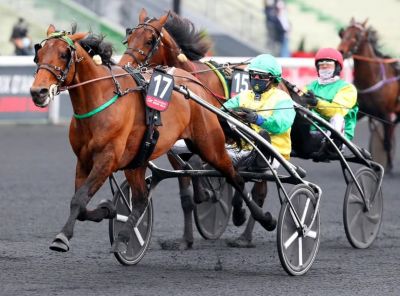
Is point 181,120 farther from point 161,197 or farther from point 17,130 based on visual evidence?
point 17,130

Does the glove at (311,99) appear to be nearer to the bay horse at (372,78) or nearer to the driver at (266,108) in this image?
the driver at (266,108)

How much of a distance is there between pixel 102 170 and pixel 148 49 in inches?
101

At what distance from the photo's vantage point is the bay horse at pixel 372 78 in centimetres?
1337

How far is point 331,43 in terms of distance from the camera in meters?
26.0

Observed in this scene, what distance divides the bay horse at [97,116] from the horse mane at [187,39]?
2.31 meters

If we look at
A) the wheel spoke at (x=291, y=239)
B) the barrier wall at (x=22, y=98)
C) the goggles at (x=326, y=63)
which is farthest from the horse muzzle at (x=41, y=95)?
the barrier wall at (x=22, y=98)

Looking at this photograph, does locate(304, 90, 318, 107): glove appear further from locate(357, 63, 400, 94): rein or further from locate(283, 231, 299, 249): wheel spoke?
locate(357, 63, 400, 94): rein

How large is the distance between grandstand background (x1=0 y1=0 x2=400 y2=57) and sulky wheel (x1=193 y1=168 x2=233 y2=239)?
10.6 metres

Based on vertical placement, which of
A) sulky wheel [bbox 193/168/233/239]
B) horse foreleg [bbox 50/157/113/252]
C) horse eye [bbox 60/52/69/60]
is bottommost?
sulky wheel [bbox 193/168/233/239]

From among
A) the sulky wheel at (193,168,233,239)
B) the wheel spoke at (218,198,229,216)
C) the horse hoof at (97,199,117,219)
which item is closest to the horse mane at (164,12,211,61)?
the sulky wheel at (193,168,233,239)

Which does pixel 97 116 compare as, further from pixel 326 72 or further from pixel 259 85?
pixel 326 72

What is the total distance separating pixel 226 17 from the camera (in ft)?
80.8

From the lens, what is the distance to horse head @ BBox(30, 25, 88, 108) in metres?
6.61

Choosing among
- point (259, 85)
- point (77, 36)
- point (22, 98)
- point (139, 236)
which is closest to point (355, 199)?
point (259, 85)
